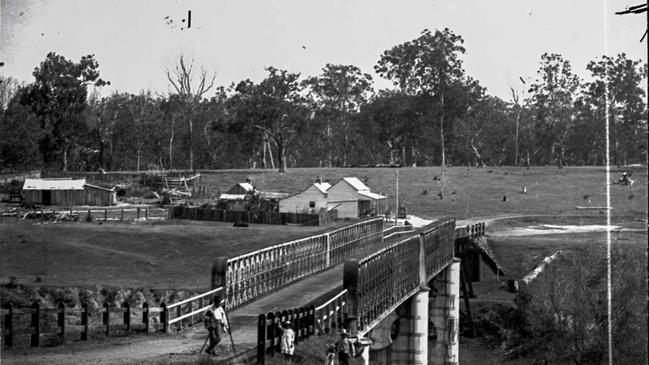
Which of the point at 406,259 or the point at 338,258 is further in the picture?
the point at 338,258

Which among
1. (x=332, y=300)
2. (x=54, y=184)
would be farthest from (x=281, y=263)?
(x=54, y=184)

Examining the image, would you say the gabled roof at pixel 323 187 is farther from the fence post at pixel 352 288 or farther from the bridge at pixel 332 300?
the fence post at pixel 352 288

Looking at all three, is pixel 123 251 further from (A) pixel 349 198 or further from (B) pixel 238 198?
(A) pixel 349 198

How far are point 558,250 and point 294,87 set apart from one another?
66.5 meters

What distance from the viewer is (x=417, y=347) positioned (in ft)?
143

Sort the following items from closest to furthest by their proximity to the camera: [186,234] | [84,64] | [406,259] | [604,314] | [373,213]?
[406,259]
[604,314]
[186,234]
[373,213]
[84,64]

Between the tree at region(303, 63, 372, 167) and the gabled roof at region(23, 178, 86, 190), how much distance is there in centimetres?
7606

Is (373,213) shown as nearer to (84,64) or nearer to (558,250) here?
(558,250)

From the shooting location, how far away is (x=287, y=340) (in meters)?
21.4

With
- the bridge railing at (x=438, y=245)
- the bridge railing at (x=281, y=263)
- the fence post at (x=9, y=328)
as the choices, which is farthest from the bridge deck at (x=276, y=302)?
the bridge railing at (x=438, y=245)

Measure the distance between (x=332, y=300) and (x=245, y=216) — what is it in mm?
50294

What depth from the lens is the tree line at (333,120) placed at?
12625 centimetres

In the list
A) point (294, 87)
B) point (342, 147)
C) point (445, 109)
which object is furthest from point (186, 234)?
point (342, 147)

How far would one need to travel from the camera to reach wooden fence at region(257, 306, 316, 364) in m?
20.7
